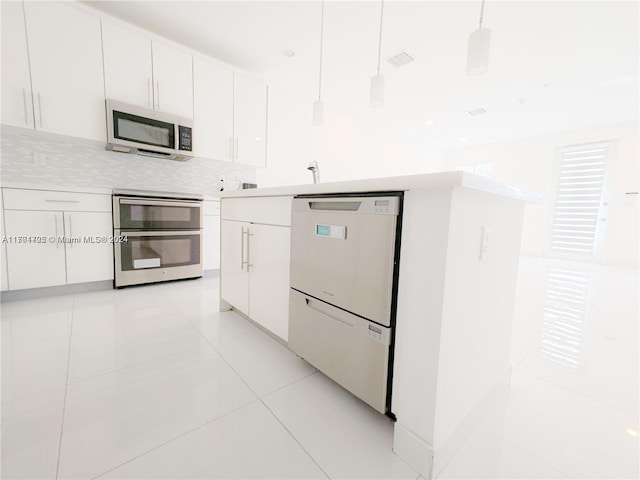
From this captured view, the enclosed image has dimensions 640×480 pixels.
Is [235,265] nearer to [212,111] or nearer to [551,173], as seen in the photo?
[212,111]

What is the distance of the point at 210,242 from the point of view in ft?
10.2

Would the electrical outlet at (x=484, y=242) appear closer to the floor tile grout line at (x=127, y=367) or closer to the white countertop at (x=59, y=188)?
the floor tile grout line at (x=127, y=367)

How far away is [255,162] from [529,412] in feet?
10.9

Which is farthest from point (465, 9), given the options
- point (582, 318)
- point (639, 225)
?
point (639, 225)

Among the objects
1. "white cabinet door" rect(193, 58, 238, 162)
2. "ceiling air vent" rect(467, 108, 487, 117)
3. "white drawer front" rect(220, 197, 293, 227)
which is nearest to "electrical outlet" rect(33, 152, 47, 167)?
"white cabinet door" rect(193, 58, 238, 162)

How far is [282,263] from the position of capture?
1.38m

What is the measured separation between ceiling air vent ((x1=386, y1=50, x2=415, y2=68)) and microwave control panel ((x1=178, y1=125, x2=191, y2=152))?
235 centimetres

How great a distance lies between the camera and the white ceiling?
2396 mm

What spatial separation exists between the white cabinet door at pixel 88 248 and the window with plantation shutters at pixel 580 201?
7295mm

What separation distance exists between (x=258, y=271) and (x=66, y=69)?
7.83 feet

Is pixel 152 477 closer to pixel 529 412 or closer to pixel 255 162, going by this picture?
pixel 529 412

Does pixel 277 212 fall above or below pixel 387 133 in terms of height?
below

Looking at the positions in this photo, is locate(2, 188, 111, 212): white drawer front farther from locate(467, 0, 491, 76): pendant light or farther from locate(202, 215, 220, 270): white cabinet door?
locate(467, 0, 491, 76): pendant light

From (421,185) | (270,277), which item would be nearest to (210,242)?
(270,277)
